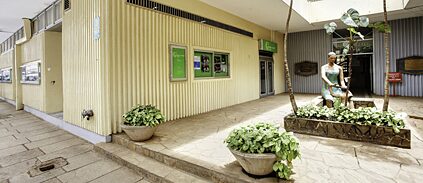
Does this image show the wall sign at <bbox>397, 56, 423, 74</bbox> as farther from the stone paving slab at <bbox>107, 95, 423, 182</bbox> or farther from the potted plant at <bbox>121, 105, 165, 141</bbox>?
the potted plant at <bbox>121, 105, 165, 141</bbox>

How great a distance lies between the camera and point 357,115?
3.66m

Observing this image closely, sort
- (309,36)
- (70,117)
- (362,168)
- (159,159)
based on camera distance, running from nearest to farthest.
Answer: (362,168), (159,159), (70,117), (309,36)

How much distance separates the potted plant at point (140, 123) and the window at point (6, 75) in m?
10.6

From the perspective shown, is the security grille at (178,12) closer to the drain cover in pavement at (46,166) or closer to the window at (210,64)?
the window at (210,64)

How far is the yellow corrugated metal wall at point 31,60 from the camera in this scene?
6950 mm

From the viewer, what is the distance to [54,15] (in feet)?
20.3

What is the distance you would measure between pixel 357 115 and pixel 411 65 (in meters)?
8.15

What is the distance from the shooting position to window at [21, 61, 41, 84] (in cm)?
716

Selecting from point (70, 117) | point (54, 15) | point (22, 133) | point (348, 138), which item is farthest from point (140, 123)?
point (54, 15)

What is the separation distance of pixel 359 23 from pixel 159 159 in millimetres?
4116

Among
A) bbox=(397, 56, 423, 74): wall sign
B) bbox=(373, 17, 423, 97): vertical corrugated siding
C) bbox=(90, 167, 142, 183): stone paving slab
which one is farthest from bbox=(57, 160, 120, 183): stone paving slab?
bbox=(397, 56, 423, 74): wall sign

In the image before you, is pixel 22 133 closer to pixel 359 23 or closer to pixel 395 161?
pixel 395 161

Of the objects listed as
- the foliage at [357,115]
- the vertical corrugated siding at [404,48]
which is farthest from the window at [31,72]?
the vertical corrugated siding at [404,48]

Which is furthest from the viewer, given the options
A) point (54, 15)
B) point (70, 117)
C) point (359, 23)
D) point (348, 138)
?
point (54, 15)
